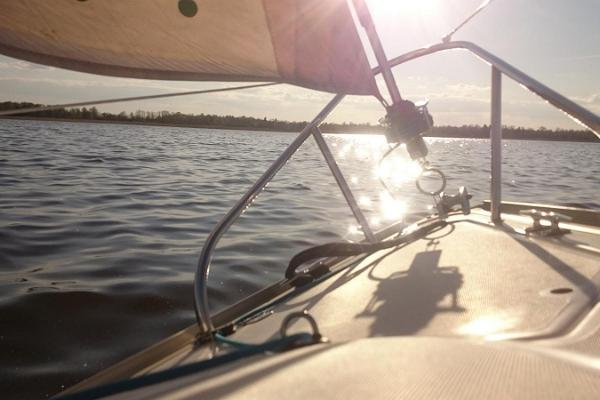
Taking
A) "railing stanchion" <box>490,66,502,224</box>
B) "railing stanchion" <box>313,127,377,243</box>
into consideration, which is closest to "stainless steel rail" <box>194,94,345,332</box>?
"railing stanchion" <box>313,127,377,243</box>

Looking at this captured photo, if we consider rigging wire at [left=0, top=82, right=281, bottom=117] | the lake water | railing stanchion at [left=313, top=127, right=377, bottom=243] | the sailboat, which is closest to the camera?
the sailboat

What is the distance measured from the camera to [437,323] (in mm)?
1649

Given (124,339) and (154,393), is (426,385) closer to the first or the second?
(154,393)

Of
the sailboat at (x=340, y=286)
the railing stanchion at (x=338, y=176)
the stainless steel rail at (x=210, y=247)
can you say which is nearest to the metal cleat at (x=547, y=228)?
the sailboat at (x=340, y=286)

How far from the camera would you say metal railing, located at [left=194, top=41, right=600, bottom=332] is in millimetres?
1769

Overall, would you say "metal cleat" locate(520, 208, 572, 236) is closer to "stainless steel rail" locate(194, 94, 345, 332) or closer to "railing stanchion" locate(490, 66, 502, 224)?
"railing stanchion" locate(490, 66, 502, 224)

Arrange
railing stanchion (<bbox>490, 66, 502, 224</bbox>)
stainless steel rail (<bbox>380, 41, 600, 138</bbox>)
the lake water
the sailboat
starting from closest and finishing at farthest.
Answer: the sailboat, stainless steel rail (<bbox>380, 41, 600, 138</bbox>), railing stanchion (<bbox>490, 66, 502, 224</bbox>), the lake water

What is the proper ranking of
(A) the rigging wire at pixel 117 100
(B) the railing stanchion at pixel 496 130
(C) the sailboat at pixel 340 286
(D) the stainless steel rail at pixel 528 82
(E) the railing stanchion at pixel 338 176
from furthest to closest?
1. (B) the railing stanchion at pixel 496 130
2. (E) the railing stanchion at pixel 338 176
3. (D) the stainless steel rail at pixel 528 82
4. (A) the rigging wire at pixel 117 100
5. (C) the sailboat at pixel 340 286

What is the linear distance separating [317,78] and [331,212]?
20.2ft

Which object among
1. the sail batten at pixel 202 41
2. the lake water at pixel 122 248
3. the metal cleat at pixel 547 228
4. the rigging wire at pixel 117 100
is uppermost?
the sail batten at pixel 202 41

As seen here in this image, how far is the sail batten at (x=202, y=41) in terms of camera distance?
1530 millimetres

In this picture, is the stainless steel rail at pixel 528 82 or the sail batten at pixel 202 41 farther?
the stainless steel rail at pixel 528 82

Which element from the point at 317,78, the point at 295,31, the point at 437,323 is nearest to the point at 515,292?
the point at 437,323

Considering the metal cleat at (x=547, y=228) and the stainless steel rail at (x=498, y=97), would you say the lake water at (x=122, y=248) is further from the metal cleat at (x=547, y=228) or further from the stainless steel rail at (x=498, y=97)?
the metal cleat at (x=547, y=228)
